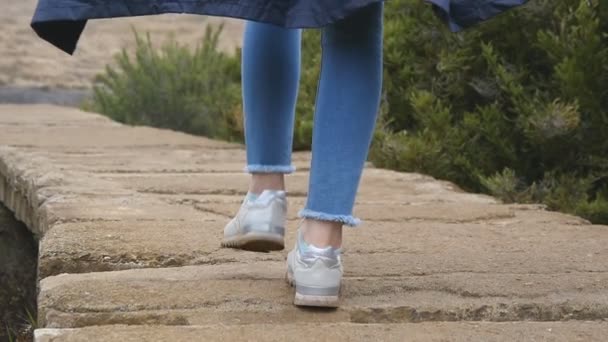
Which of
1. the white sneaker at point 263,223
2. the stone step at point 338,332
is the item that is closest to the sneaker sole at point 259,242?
the white sneaker at point 263,223

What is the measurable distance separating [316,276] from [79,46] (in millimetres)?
8114

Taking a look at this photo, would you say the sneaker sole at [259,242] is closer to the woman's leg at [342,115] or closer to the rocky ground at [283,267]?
the rocky ground at [283,267]

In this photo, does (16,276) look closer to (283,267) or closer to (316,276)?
(283,267)

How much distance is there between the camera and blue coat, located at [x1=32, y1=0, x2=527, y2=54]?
6.25 feet

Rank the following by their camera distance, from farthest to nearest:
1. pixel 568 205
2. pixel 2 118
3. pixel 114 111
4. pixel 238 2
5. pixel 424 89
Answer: pixel 114 111, pixel 2 118, pixel 424 89, pixel 568 205, pixel 238 2

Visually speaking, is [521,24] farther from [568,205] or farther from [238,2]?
[238,2]

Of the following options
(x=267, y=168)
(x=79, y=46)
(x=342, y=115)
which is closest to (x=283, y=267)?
(x=267, y=168)

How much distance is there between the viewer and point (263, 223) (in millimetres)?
2277

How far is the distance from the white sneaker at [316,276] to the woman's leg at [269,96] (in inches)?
12.3

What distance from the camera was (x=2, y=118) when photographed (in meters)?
5.65

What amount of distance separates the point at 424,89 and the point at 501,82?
0.45 meters

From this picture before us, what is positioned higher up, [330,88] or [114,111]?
[330,88]

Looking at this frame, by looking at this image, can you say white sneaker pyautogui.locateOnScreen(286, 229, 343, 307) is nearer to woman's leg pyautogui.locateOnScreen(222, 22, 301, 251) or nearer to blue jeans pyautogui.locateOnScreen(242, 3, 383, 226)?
blue jeans pyautogui.locateOnScreen(242, 3, 383, 226)

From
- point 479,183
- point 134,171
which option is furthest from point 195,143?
point 479,183
